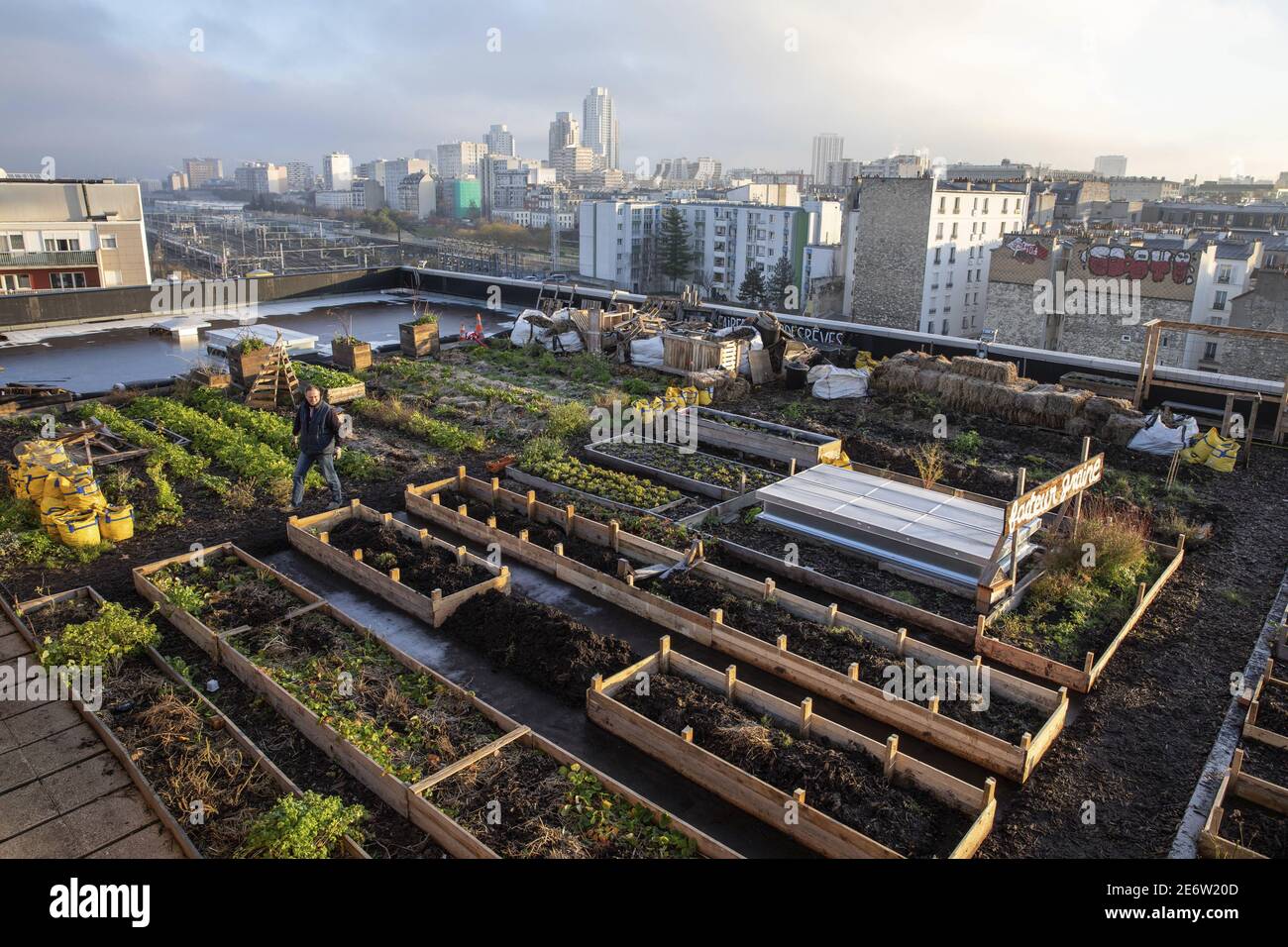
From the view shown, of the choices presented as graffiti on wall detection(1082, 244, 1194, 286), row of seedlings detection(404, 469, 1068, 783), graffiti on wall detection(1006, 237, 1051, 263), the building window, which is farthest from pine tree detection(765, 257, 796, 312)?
row of seedlings detection(404, 469, 1068, 783)

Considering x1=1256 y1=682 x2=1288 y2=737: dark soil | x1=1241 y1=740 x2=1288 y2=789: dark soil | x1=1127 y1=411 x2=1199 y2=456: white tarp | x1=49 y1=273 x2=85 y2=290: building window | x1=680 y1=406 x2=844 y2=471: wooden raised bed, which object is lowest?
x1=1241 y1=740 x2=1288 y2=789: dark soil

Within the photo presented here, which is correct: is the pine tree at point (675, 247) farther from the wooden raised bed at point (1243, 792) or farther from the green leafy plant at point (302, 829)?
the green leafy plant at point (302, 829)

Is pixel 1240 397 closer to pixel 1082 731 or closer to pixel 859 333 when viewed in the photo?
pixel 859 333

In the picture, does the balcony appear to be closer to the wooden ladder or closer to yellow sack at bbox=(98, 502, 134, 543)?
the wooden ladder

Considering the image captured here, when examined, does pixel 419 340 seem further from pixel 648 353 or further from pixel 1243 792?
pixel 1243 792
